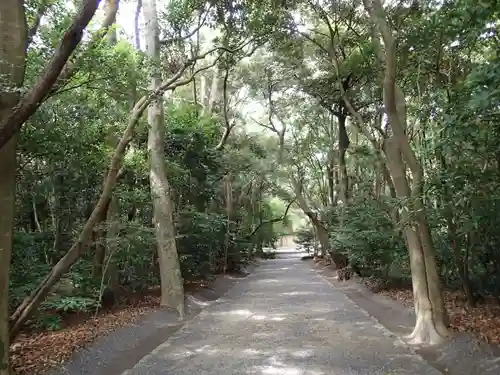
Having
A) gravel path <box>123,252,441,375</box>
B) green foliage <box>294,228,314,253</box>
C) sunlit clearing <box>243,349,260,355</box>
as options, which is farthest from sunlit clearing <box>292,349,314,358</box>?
green foliage <box>294,228,314,253</box>

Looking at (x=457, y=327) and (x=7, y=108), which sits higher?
(x=7, y=108)

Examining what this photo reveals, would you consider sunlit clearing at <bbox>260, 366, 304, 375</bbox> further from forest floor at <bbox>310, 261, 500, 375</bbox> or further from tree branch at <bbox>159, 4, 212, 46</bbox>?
tree branch at <bbox>159, 4, 212, 46</bbox>

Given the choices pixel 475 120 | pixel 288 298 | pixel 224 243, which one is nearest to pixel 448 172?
pixel 475 120

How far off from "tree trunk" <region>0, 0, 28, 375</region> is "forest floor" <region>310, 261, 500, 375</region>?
210 inches

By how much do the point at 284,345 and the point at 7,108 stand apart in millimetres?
5273

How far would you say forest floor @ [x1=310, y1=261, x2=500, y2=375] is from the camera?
579 centimetres

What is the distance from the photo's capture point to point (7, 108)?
17.2 feet

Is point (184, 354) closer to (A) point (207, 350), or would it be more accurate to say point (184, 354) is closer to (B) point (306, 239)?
(A) point (207, 350)

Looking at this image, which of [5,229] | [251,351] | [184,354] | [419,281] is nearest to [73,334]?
[184,354]

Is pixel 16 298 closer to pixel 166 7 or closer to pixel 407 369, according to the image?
pixel 407 369

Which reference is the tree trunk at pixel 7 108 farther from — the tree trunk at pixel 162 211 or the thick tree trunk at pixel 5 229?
the tree trunk at pixel 162 211

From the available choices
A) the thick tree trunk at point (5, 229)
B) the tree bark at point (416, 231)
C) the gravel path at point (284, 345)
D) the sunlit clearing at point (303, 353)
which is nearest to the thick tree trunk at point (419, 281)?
the tree bark at point (416, 231)

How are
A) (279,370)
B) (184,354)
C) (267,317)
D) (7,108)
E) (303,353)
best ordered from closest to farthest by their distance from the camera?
(7,108) → (279,370) → (303,353) → (184,354) → (267,317)

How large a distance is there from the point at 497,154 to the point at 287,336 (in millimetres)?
4492
